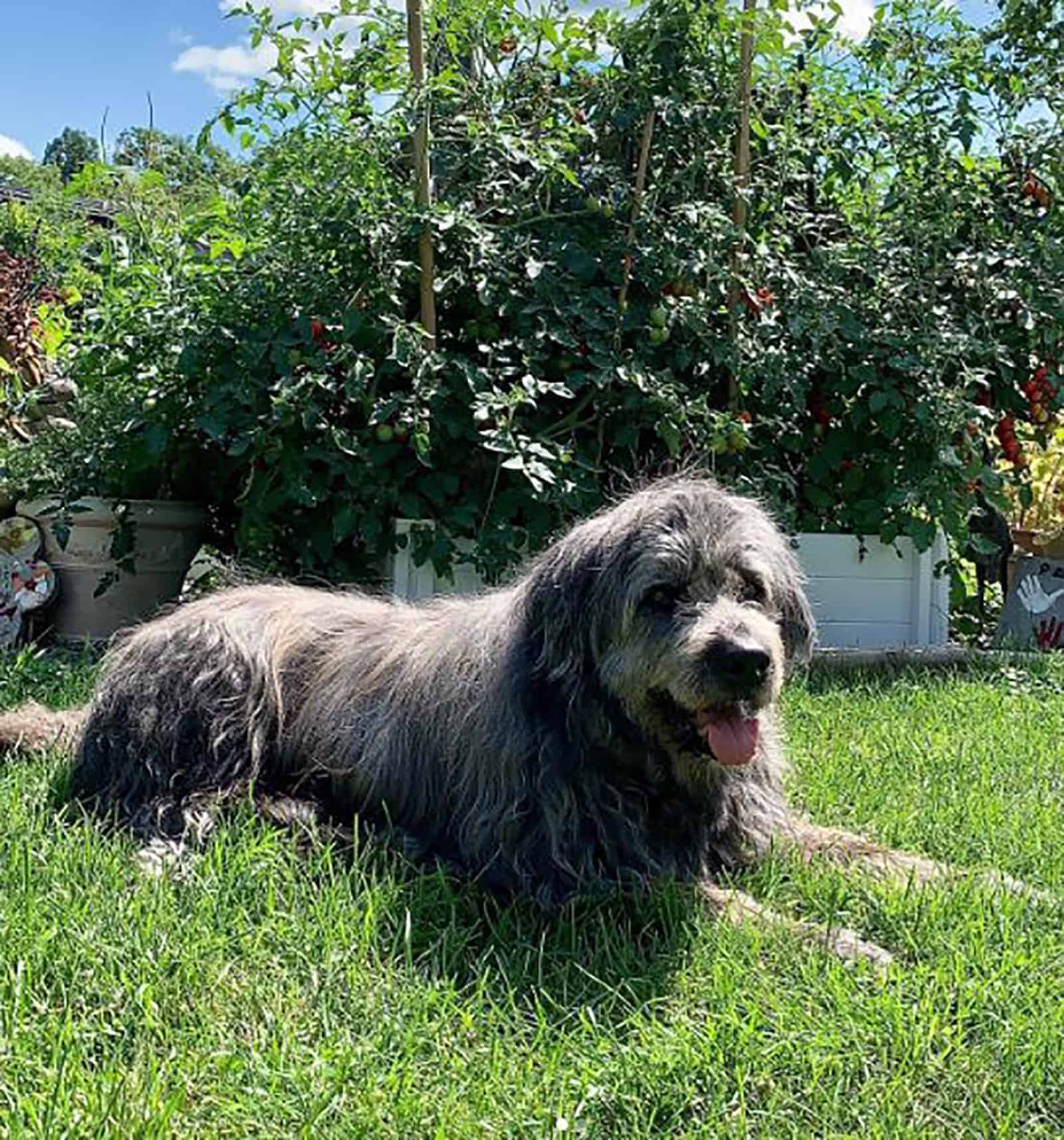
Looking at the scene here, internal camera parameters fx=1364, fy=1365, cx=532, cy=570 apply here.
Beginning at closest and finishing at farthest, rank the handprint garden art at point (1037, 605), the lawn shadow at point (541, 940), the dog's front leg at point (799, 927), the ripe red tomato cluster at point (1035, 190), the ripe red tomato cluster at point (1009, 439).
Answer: the lawn shadow at point (541, 940) → the dog's front leg at point (799, 927) → the ripe red tomato cluster at point (1035, 190) → the ripe red tomato cluster at point (1009, 439) → the handprint garden art at point (1037, 605)

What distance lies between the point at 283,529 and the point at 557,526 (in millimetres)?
1237

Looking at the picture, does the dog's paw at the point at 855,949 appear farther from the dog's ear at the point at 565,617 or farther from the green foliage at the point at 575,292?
the green foliage at the point at 575,292

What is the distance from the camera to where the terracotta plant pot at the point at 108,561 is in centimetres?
636

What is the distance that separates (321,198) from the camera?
229 inches

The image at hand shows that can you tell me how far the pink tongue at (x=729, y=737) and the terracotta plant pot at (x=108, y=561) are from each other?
3910 millimetres

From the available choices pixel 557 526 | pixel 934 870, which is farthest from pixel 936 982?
pixel 557 526

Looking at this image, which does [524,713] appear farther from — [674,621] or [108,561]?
[108,561]

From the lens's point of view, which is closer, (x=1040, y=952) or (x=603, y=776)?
(x=1040, y=952)

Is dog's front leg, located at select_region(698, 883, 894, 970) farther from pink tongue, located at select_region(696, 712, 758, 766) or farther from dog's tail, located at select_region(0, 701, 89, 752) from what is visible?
dog's tail, located at select_region(0, 701, 89, 752)

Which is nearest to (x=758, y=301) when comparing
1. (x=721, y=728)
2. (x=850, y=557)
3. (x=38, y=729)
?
(x=850, y=557)

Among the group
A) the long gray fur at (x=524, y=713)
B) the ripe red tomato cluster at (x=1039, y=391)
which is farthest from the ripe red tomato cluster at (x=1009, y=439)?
the long gray fur at (x=524, y=713)

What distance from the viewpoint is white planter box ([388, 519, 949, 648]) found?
673 cm

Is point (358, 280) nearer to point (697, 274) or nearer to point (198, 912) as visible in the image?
point (697, 274)

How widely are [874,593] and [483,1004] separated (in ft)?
15.2
